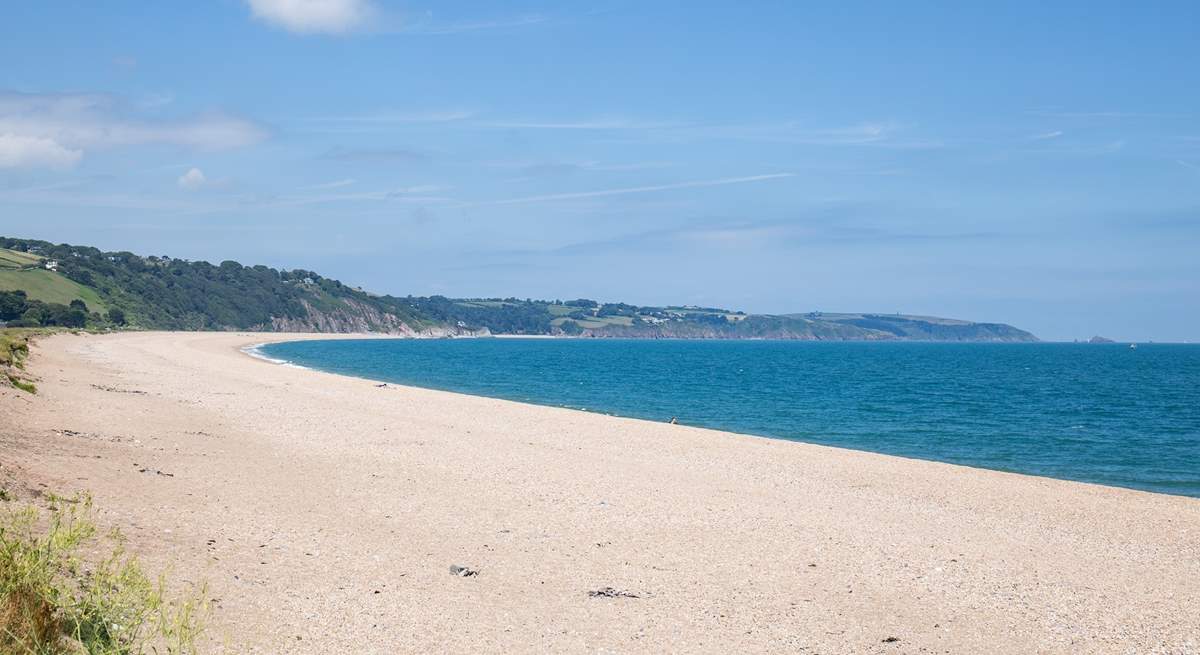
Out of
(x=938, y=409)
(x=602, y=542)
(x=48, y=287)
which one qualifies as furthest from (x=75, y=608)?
(x=48, y=287)

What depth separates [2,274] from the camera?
122625 millimetres

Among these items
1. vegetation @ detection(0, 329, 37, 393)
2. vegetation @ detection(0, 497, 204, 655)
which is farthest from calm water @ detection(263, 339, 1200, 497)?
vegetation @ detection(0, 497, 204, 655)

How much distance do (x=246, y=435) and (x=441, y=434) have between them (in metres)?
4.57

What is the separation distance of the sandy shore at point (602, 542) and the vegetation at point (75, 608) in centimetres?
59

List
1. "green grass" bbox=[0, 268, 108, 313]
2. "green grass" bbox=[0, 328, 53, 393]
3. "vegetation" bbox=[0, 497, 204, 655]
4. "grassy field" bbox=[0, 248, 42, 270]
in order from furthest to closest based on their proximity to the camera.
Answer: "grassy field" bbox=[0, 248, 42, 270] → "green grass" bbox=[0, 268, 108, 313] → "green grass" bbox=[0, 328, 53, 393] → "vegetation" bbox=[0, 497, 204, 655]

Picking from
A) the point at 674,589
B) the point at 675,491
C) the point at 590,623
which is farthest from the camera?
the point at 675,491

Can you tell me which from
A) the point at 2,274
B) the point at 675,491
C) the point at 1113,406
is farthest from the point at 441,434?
the point at 2,274

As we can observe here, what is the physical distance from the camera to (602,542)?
11953mm

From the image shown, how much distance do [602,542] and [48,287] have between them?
13805 centimetres

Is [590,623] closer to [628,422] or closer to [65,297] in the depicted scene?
[628,422]

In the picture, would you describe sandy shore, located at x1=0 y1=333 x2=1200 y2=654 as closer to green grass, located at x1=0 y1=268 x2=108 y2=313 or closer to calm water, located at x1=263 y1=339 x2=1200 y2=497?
calm water, located at x1=263 y1=339 x2=1200 y2=497

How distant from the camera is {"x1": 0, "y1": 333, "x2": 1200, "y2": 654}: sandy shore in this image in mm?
8508

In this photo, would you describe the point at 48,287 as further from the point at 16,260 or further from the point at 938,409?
the point at 938,409

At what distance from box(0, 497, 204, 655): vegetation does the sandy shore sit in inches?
23.1
